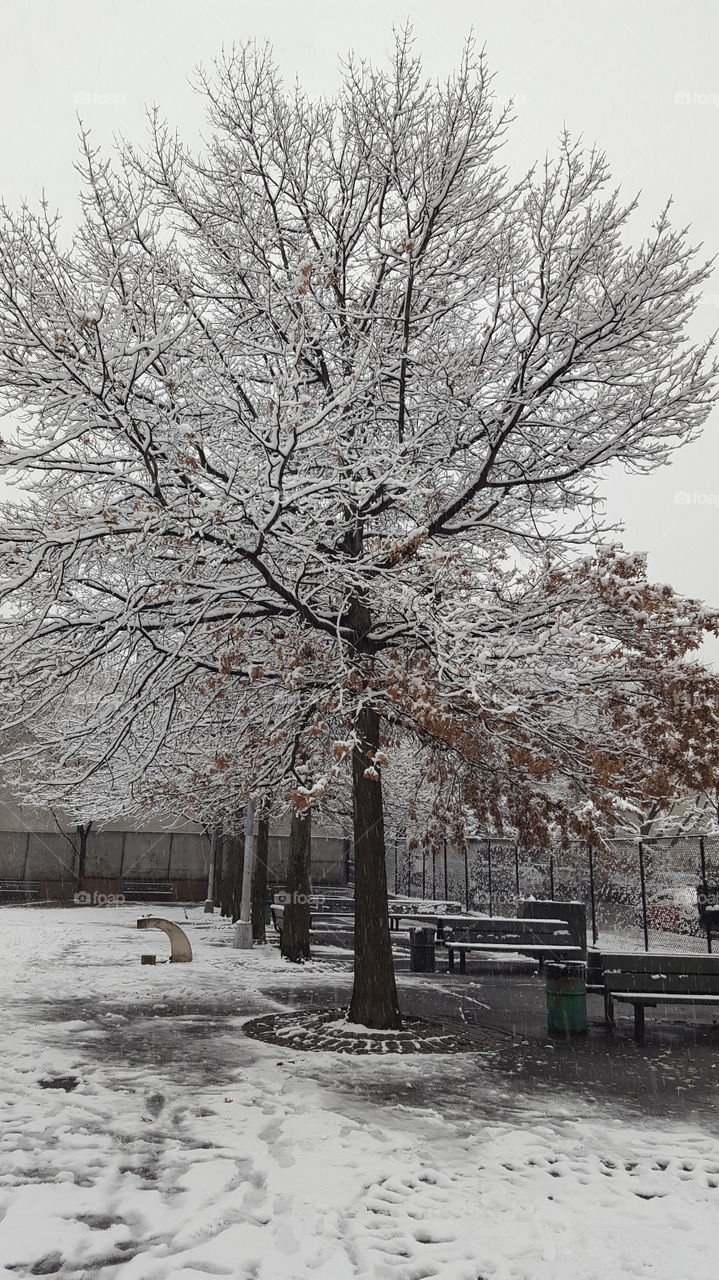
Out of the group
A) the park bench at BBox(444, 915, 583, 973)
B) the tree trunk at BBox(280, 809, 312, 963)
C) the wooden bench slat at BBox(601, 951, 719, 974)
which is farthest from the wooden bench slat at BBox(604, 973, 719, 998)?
the tree trunk at BBox(280, 809, 312, 963)

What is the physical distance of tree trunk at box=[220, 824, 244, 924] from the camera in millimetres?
24484

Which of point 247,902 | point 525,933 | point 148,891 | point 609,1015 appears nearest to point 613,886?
point 525,933

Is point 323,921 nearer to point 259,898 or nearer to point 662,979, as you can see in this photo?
point 259,898

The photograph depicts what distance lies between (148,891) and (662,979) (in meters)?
28.1

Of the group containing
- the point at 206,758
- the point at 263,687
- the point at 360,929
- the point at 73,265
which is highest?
the point at 73,265

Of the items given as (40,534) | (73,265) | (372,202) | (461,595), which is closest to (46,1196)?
(40,534)

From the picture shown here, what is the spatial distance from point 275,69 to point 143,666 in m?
7.49

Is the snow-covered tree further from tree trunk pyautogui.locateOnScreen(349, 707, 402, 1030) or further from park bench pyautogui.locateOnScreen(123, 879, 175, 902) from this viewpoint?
park bench pyautogui.locateOnScreen(123, 879, 175, 902)

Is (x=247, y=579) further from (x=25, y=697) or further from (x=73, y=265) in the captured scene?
(x=73, y=265)

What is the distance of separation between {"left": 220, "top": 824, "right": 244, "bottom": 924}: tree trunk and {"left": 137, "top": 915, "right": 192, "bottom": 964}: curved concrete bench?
23.5ft

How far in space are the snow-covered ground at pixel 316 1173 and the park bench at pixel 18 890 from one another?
83.2 ft

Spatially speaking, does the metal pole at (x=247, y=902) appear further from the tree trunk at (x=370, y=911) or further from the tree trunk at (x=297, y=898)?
the tree trunk at (x=370, y=911)

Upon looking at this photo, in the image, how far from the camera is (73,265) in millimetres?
9867

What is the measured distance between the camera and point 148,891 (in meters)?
35.4
